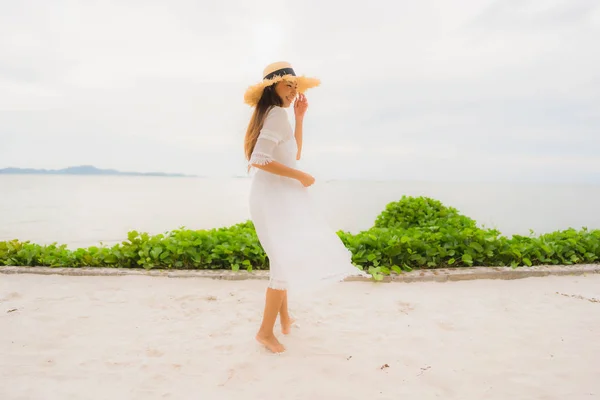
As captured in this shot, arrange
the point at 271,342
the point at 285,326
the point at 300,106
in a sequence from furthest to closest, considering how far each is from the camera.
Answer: the point at 285,326 < the point at 300,106 < the point at 271,342

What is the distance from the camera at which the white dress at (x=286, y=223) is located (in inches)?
129

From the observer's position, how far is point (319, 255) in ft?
11.2

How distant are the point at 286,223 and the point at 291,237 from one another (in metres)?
0.12

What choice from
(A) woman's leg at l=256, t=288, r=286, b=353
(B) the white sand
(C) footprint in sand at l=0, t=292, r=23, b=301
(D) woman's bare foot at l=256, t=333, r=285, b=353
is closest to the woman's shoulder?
(A) woman's leg at l=256, t=288, r=286, b=353

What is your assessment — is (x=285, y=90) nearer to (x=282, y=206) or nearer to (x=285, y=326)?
(x=282, y=206)

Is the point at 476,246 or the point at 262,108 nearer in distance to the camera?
the point at 262,108

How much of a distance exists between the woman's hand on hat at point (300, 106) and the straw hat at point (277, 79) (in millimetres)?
139

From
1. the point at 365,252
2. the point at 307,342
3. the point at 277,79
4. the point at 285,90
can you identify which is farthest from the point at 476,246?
the point at 277,79

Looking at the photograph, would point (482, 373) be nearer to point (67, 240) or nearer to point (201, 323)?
point (201, 323)

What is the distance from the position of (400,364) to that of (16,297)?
178 inches

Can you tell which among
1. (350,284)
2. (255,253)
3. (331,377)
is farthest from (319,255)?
(255,253)

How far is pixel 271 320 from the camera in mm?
3492

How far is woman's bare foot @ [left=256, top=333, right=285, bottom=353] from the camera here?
344cm

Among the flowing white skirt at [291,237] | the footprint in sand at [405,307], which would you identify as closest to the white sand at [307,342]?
the footprint in sand at [405,307]
